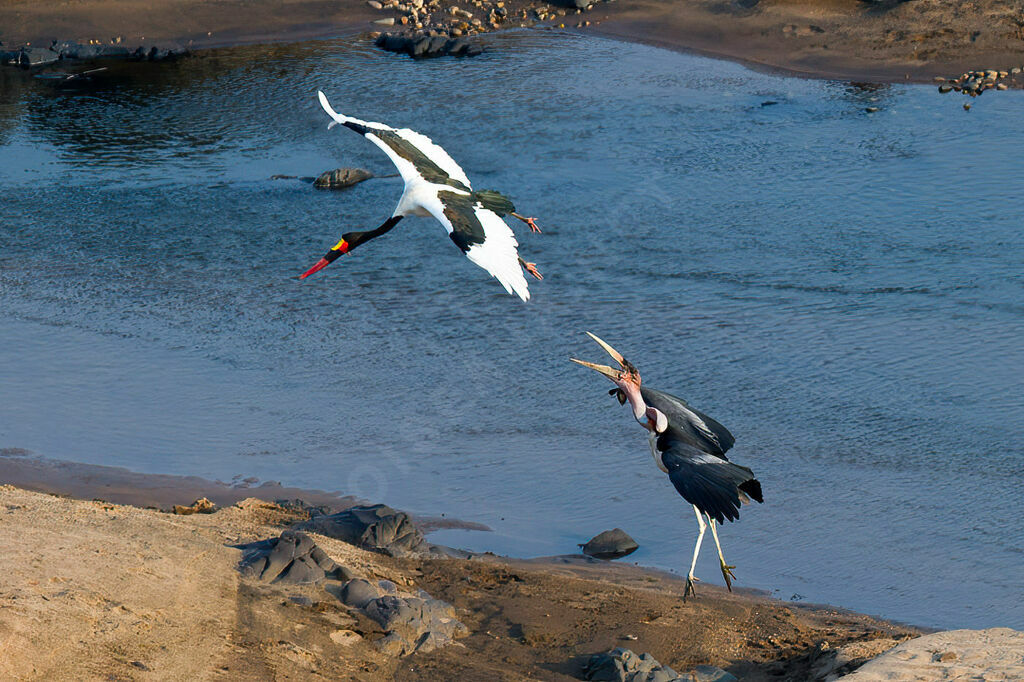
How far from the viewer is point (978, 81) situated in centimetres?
1741

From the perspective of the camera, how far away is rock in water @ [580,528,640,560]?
780 cm

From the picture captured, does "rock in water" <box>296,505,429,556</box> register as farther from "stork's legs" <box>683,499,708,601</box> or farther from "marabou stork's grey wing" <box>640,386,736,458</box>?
"marabou stork's grey wing" <box>640,386,736,458</box>

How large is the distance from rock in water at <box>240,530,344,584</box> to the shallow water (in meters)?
1.55

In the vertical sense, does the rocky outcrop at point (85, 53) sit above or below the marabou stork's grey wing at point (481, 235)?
below

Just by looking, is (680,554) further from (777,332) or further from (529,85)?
(529,85)

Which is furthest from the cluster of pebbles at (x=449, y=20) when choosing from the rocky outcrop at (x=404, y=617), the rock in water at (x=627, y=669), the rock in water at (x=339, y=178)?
the rock in water at (x=627, y=669)

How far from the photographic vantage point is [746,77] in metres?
18.8

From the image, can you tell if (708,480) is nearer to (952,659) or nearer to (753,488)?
(753,488)

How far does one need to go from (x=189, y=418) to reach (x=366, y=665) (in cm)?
462

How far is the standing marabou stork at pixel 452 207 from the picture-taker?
6.49 meters

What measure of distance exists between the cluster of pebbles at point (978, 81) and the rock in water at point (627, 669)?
13368 millimetres

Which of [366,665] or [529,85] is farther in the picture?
[529,85]

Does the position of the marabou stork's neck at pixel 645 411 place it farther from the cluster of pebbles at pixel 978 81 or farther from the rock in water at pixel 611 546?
the cluster of pebbles at pixel 978 81

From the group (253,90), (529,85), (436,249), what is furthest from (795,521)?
(253,90)
